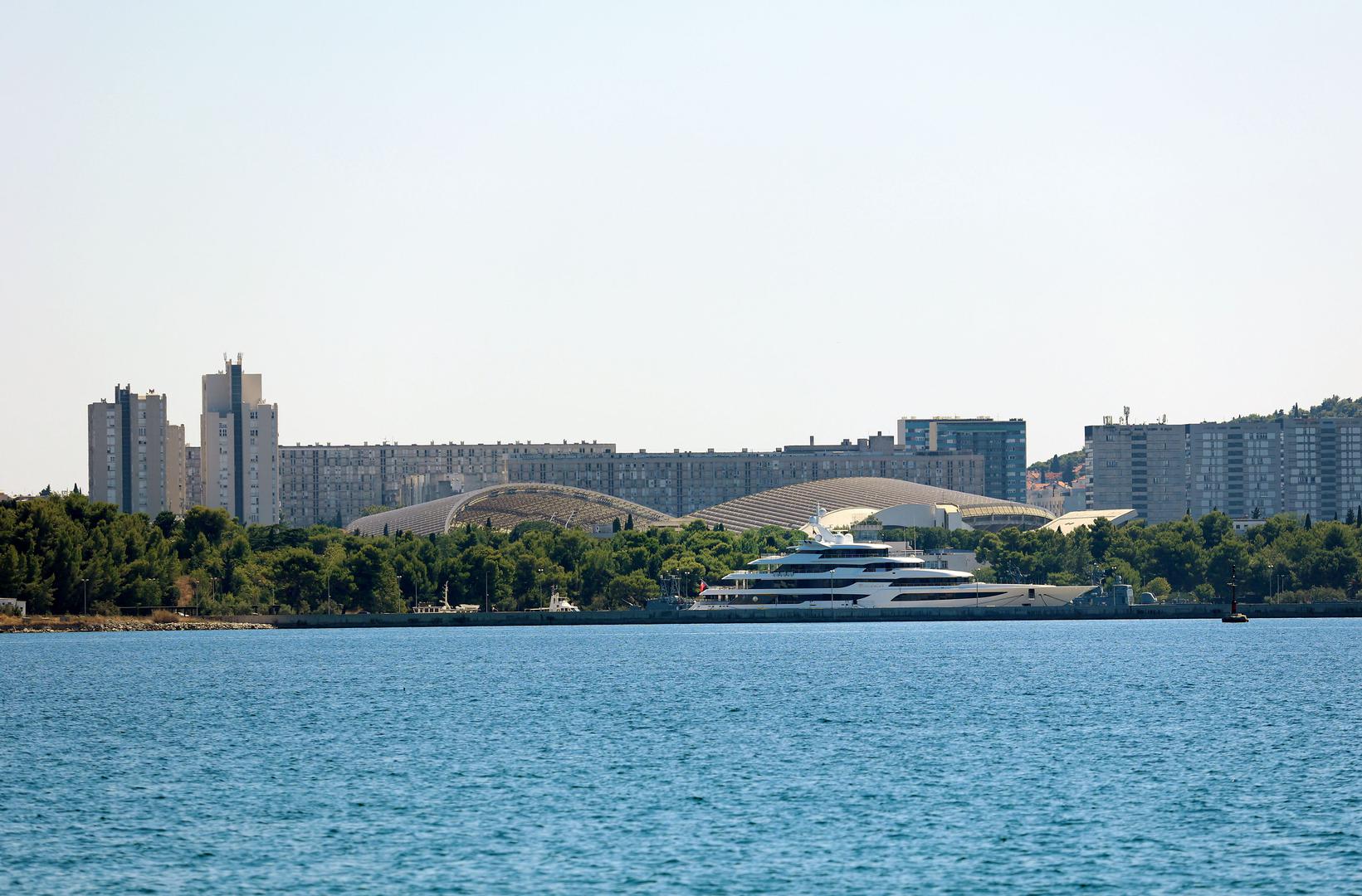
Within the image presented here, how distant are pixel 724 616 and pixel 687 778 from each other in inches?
4239

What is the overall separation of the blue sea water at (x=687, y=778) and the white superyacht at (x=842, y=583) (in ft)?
178

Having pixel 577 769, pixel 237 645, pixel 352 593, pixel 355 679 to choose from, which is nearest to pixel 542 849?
pixel 577 769

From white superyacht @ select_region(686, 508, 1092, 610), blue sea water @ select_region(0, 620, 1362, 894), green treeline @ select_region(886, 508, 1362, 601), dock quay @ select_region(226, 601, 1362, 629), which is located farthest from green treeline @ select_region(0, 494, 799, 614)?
blue sea water @ select_region(0, 620, 1362, 894)

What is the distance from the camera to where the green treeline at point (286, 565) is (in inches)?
5807

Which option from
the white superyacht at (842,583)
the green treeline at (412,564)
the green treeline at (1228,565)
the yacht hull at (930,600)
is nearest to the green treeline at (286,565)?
the green treeline at (412,564)

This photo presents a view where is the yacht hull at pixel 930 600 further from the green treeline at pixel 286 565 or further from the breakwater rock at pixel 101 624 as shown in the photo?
the breakwater rock at pixel 101 624

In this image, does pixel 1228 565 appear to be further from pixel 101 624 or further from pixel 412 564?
pixel 101 624

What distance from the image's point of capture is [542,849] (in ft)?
142

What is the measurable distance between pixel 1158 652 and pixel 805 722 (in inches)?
1990

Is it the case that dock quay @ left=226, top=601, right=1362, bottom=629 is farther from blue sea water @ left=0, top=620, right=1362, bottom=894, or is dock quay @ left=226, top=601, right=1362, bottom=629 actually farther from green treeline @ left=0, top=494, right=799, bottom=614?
blue sea water @ left=0, top=620, right=1362, bottom=894

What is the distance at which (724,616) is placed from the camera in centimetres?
16225

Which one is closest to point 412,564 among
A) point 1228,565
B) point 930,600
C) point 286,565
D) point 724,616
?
point 286,565

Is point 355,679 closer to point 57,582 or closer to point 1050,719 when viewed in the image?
point 1050,719

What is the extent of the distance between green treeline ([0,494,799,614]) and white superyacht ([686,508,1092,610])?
15707 millimetres
